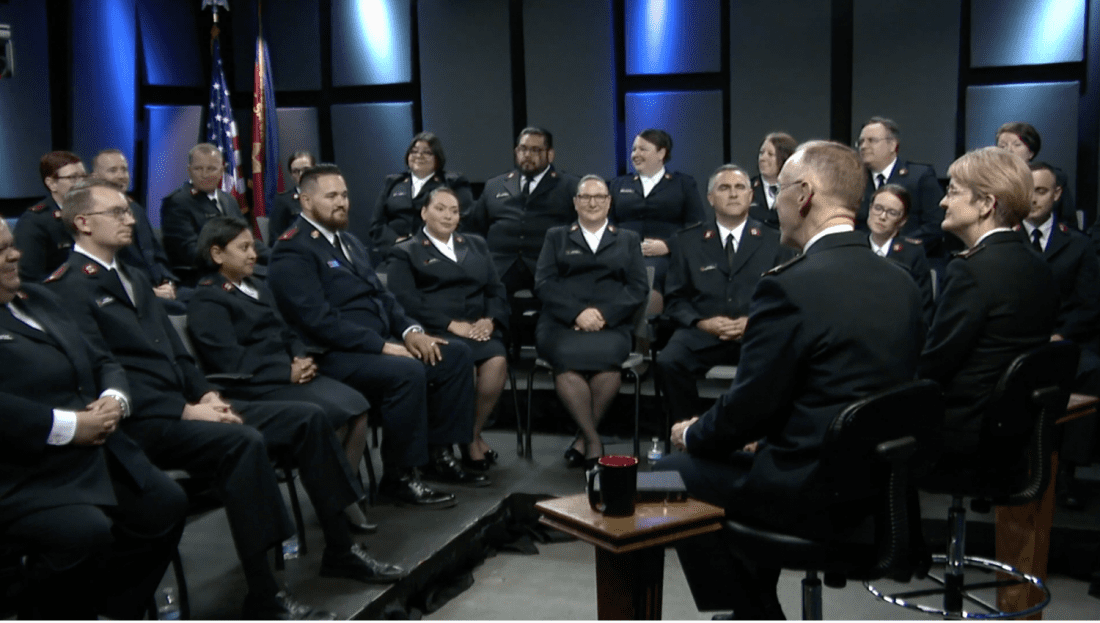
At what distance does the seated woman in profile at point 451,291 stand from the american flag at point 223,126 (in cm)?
307

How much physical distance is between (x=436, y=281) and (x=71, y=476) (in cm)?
228

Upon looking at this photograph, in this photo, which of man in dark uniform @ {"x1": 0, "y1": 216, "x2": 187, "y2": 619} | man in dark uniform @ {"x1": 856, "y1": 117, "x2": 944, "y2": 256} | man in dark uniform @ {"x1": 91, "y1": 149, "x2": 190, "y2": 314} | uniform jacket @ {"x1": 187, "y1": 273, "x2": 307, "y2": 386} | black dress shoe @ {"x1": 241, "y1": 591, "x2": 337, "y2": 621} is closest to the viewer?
man in dark uniform @ {"x1": 0, "y1": 216, "x2": 187, "y2": 619}

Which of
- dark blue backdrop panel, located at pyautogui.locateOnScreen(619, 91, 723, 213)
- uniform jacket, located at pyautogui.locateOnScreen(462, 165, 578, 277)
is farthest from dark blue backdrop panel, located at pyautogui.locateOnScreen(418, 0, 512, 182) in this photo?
uniform jacket, located at pyautogui.locateOnScreen(462, 165, 578, 277)

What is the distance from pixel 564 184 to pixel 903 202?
6.51ft

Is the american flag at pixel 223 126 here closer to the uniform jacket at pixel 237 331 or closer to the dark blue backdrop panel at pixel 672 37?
the dark blue backdrop panel at pixel 672 37

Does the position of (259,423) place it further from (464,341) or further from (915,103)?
(915,103)

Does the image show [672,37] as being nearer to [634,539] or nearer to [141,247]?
[141,247]

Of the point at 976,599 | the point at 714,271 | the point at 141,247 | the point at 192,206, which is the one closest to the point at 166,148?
the point at 192,206

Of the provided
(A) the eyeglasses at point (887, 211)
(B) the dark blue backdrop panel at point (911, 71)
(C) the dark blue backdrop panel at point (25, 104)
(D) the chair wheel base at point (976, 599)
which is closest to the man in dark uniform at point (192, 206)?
(C) the dark blue backdrop panel at point (25, 104)

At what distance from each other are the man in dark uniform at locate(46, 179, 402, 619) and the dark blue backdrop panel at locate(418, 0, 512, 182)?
4015mm

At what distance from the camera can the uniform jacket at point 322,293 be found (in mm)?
3988

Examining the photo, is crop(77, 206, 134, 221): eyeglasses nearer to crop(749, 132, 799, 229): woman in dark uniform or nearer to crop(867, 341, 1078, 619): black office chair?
crop(867, 341, 1078, 619): black office chair

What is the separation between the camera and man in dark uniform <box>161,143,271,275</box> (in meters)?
5.68

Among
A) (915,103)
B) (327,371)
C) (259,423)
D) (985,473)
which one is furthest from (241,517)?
(915,103)
